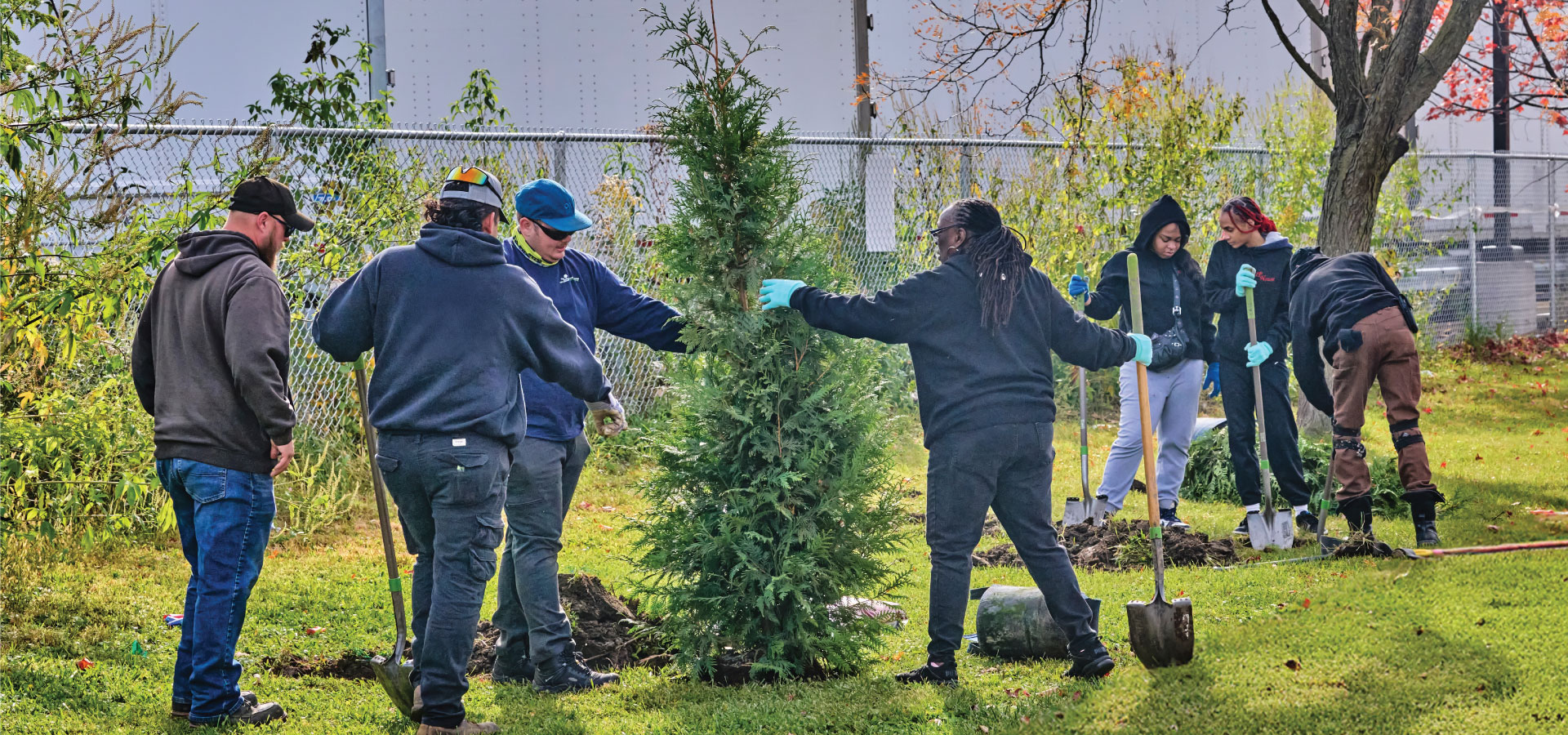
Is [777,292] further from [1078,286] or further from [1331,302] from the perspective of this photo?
[1331,302]

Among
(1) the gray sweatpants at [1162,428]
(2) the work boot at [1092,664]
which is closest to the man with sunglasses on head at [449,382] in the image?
(2) the work boot at [1092,664]

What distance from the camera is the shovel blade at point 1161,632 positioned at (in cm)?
444

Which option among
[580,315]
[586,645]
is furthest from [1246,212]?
[586,645]

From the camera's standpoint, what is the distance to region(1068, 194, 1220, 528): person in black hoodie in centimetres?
692

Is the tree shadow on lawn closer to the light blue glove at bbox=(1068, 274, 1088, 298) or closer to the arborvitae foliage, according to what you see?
the arborvitae foliage

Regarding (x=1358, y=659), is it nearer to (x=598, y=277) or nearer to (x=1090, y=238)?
(x=598, y=277)

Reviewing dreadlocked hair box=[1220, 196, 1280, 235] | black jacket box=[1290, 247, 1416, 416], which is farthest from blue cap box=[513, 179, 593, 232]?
dreadlocked hair box=[1220, 196, 1280, 235]

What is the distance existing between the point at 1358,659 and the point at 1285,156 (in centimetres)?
926

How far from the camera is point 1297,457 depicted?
Result: 24.0 feet

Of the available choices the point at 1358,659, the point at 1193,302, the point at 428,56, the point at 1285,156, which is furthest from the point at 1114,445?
the point at 1285,156

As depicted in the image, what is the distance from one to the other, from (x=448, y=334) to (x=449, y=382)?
0.15 meters

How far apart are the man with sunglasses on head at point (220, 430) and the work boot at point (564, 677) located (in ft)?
3.02

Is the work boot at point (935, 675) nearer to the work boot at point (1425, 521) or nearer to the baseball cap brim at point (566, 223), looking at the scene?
the baseball cap brim at point (566, 223)

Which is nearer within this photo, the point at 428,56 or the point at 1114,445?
Answer: the point at 1114,445
